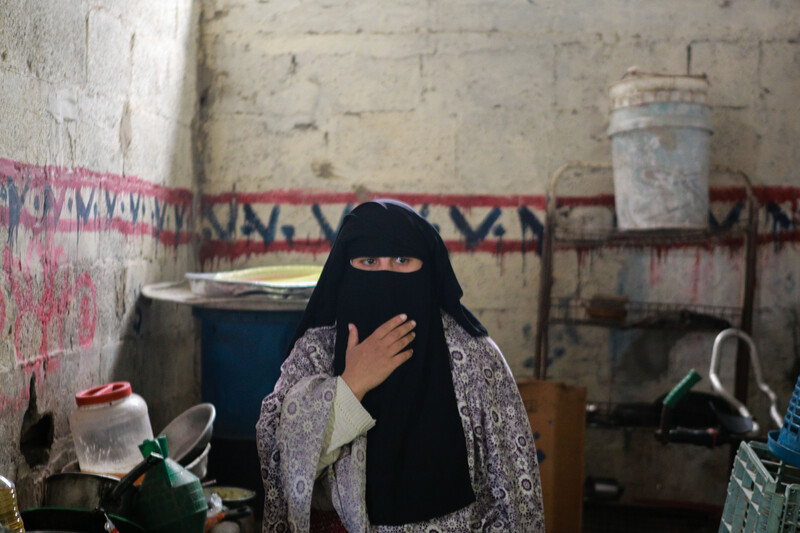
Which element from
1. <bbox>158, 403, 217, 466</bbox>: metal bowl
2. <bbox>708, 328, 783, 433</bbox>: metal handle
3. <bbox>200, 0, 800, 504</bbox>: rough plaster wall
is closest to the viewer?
<bbox>158, 403, 217, 466</bbox>: metal bowl

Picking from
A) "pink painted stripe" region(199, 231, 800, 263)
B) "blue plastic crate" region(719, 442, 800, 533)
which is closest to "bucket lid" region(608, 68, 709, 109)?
"pink painted stripe" region(199, 231, 800, 263)

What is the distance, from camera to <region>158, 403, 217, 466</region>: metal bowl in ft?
6.61

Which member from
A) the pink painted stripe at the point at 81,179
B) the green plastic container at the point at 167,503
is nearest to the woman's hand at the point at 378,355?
the green plastic container at the point at 167,503

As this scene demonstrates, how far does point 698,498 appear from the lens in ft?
10.4

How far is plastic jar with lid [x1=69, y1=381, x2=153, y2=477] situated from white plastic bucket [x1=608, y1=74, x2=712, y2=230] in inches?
80.0

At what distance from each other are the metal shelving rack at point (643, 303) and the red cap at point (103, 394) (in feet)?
5.72

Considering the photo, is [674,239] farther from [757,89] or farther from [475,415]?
[475,415]

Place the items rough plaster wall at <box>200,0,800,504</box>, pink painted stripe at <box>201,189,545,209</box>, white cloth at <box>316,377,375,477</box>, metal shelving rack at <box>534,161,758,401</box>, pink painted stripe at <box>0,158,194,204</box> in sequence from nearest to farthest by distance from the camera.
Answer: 1. white cloth at <box>316,377,375,477</box>
2. pink painted stripe at <box>0,158,194,204</box>
3. metal shelving rack at <box>534,161,758,401</box>
4. rough plaster wall at <box>200,0,800,504</box>
5. pink painted stripe at <box>201,189,545,209</box>

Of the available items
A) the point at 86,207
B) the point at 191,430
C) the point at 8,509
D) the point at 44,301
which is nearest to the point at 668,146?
the point at 191,430

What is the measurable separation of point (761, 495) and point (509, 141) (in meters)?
2.09

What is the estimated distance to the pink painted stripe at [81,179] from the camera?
1.86 m

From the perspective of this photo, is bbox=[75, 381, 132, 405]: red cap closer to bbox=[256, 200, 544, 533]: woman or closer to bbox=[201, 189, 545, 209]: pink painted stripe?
bbox=[256, 200, 544, 533]: woman

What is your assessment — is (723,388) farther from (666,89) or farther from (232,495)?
(232,495)

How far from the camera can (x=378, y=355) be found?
1.67 m
